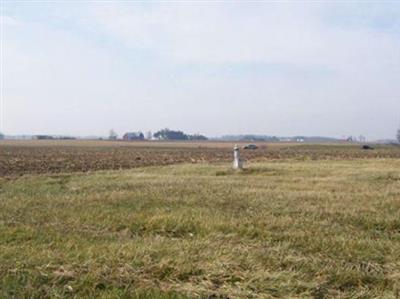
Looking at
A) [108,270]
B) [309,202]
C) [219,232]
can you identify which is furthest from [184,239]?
[309,202]

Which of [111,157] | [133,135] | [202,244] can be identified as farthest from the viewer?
[133,135]

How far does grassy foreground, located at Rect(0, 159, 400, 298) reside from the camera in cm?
549

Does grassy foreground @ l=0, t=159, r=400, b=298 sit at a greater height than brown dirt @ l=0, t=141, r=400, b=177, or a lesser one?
greater

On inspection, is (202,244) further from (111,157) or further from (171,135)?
(171,135)

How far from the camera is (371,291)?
5.48 metres

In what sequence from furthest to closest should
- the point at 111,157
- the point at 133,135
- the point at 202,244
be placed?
the point at 133,135
the point at 111,157
the point at 202,244

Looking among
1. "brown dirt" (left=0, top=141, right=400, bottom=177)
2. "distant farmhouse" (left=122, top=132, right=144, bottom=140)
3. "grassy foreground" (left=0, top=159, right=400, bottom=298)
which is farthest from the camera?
"distant farmhouse" (left=122, top=132, right=144, bottom=140)

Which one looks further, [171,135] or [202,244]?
[171,135]

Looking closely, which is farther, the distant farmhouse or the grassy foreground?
the distant farmhouse

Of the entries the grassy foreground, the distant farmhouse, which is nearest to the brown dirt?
the grassy foreground

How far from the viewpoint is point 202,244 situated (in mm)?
7043

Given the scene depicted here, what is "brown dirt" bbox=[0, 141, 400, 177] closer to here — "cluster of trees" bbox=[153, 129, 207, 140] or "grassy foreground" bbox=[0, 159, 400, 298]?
"grassy foreground" bbox=[0, 159, 400, 298]

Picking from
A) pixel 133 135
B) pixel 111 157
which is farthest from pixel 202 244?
pixel 133 135

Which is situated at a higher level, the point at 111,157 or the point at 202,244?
the point at 202,244
